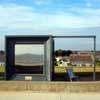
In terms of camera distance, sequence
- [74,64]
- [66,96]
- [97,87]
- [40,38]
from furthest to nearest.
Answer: [74,64], [40,38], [97,87], [66,96]

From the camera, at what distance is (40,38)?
17219mm

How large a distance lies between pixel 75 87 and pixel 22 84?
201 cm

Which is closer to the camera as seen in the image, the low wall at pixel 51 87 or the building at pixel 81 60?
the low wall at pixel 51 87

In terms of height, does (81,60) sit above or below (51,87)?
above

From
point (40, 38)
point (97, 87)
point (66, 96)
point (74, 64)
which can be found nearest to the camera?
point (66, 96)

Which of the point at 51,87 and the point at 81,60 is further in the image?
the point at 81,60

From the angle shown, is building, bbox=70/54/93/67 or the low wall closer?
the low wall

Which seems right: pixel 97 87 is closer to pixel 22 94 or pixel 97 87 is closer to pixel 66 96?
pixel 66 96

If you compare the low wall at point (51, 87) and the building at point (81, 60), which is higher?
the building at point (81, 60)

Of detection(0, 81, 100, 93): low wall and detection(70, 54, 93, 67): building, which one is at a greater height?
detection(70, 54, 93, 67): building

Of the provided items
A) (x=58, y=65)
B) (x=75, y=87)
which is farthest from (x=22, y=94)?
(x=58, y=65)

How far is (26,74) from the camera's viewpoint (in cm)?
1762

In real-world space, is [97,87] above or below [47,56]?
below

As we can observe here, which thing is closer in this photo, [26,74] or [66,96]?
[66,96]
